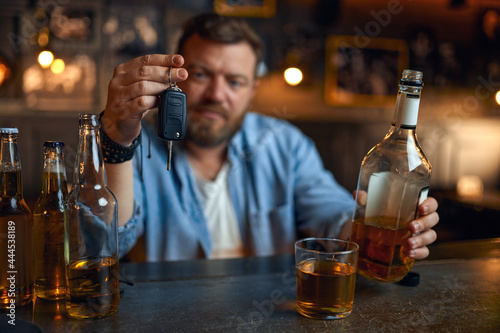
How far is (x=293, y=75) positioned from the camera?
130 inches

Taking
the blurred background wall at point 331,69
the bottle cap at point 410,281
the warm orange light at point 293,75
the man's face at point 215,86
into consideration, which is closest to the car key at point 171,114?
the bottle cap at point 410,281

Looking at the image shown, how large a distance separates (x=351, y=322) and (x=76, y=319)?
378 millimetres

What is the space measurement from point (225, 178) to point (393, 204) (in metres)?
0.94

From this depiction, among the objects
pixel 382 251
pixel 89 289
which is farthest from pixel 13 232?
pixel 382 251

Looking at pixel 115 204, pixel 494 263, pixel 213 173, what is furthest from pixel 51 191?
pixel 213 173

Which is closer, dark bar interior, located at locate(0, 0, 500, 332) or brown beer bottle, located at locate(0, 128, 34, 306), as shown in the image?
brown beer bottle, located at locate(0, 128, 34, 306)

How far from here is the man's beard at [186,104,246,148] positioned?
1.50 meters

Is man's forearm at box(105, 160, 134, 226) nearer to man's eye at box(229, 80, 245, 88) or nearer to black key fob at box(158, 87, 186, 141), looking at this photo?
black key fob at box(158, 87, 186, 141)

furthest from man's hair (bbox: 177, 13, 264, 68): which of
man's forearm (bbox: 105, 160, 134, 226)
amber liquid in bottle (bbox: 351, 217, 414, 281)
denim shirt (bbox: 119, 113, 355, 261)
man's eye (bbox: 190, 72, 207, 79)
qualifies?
amber liquid in bottle (bbox: 351, 217, 414, 281)

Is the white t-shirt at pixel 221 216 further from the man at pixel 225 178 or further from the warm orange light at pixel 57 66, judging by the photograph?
the warm orange light at pixel 57 66

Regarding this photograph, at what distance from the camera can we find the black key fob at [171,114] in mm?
638

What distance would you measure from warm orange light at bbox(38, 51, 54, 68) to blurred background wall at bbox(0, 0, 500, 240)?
0.02 metres

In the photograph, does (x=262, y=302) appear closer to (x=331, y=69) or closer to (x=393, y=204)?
(x=393, y=204)

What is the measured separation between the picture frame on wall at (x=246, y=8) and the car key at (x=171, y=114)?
2.64 metres
